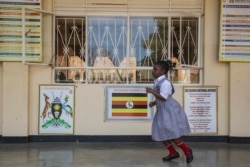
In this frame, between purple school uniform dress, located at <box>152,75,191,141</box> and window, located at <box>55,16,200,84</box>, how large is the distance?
2.05 metres

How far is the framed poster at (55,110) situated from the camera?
9039mm

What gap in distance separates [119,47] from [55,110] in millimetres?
1780

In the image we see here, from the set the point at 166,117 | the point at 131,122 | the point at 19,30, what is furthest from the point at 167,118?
the point at 19,30

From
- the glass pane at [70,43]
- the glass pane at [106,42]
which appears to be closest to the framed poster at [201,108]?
the glass pane at [106,42]

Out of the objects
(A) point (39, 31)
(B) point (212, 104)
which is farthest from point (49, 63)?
(B) point (212, 104)

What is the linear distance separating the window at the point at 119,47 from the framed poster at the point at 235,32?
1.82ft

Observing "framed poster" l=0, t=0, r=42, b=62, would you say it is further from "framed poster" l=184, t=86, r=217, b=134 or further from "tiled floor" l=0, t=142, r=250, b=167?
"framed poster" l=184, t=86, r=217, b=134

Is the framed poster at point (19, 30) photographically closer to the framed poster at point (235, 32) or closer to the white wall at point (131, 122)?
the white wall at point (131, 122)

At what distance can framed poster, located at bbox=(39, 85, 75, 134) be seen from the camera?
9039 millimetres

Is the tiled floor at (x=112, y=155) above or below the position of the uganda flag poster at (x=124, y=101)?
below

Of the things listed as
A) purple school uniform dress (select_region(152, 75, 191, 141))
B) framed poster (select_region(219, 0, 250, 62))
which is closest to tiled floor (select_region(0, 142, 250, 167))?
purple school uniform dress (select_region(152, 75, 191, 141))

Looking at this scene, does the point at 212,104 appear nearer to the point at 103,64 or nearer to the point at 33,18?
the point at 103,64

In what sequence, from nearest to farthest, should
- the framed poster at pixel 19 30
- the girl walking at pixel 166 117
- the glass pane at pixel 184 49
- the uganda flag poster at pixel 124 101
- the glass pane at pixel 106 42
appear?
the girl walking at pixel 166 117 < the framed poster at pixel 19 30 < the uganda flag poster at pixel 124 101 < the glass pane at pixel 106 42 < the glass pane at pixel 184 49

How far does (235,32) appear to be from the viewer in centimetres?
904
